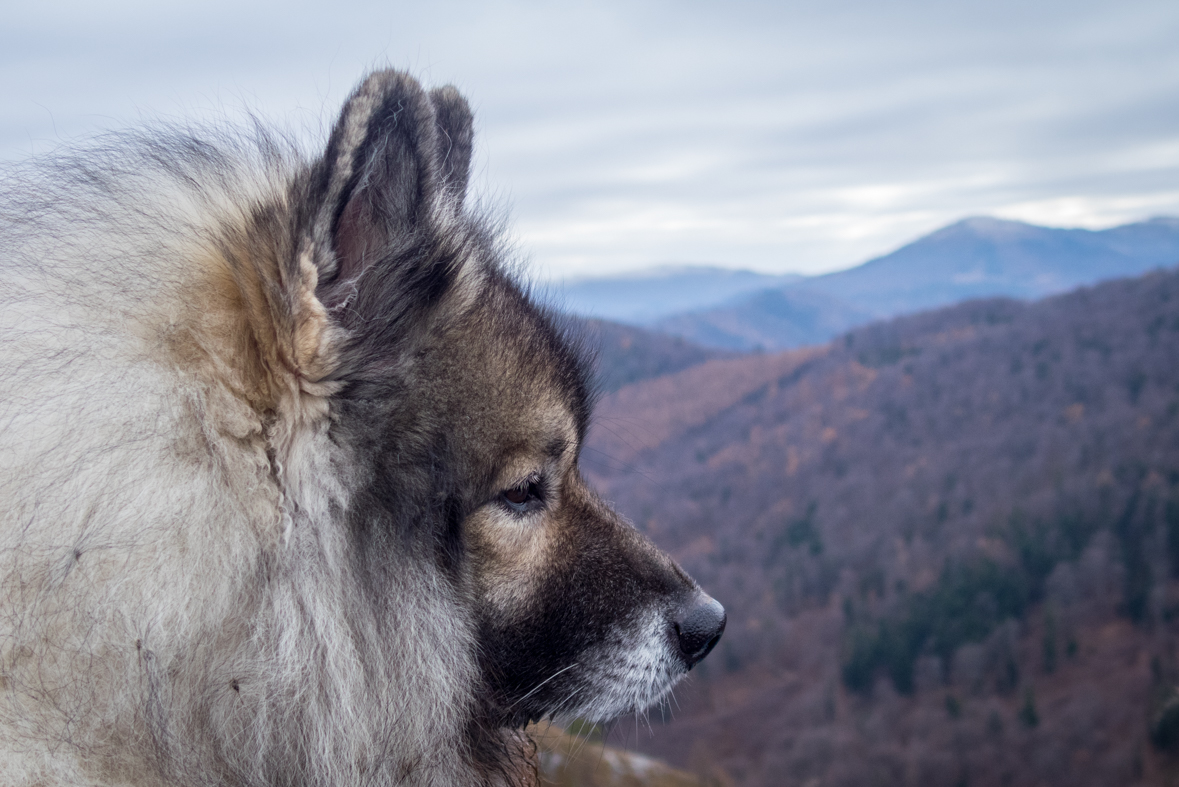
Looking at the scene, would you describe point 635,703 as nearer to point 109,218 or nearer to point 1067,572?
point 109,218

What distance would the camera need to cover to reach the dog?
216cm

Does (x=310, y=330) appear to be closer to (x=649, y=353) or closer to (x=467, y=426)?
(x=467, y=426)

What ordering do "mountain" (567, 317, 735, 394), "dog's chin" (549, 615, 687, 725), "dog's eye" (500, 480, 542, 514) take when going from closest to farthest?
"dog's eye" (500, 480, 542, 514) → "dog's chin" (549, 615, 687, 725) → "mountain" (567, 317, 735, 394)

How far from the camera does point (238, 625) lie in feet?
7.68

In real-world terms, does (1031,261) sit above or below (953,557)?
above

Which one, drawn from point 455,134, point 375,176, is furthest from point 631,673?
point 455,134

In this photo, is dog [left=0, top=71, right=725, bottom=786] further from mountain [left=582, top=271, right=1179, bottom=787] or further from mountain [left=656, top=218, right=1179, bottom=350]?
mountain [left=656, top=218, right=1179, bottom=350]

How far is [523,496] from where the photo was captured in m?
2.87

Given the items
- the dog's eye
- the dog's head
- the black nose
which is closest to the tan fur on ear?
the dog's head

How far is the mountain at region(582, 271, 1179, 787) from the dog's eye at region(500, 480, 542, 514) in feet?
110

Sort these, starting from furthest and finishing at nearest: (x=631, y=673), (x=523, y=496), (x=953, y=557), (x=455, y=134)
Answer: (x=953, y=557), (x=455, y=134), (x=631, y=673), (x=523, y=496)

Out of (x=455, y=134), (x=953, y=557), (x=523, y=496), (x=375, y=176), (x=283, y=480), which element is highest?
(x=455, y=134)

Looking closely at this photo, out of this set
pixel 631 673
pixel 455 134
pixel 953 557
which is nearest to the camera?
pixel 631 673

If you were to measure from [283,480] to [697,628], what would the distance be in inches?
67.1
